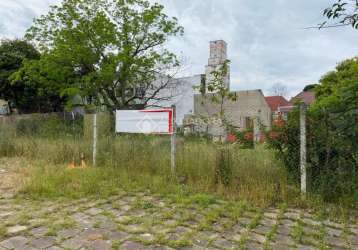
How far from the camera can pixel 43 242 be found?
2922 millimetres

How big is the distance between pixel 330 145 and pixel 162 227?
8.65 feet

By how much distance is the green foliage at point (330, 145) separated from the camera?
148 inches

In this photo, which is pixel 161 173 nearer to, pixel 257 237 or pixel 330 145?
pixel 257 237

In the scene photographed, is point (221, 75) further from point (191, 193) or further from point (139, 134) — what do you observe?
point (191, 193)

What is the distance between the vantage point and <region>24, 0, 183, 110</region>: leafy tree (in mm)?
17938

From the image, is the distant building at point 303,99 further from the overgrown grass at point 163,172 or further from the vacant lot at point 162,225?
the vacant lot at point 162,225

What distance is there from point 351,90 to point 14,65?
22.4m

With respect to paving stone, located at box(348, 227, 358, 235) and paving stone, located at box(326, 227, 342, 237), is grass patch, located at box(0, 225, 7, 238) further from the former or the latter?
paving stone, located at box(348, 227, 358, 235)

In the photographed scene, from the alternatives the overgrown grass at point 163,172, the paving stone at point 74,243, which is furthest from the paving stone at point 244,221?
the paving stone at point 74,243

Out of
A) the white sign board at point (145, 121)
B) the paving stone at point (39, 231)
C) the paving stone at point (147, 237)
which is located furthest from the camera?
the white sign board at point (145, 121)

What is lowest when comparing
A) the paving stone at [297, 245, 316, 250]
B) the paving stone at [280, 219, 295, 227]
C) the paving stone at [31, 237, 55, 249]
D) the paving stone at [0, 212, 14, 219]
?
the paving stone at [297, 245, 316, 250]

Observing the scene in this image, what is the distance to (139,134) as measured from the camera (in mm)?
6605

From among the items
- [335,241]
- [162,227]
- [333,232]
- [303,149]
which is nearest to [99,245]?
[162,227]

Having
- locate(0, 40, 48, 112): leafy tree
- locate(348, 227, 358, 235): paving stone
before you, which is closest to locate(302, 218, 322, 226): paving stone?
locate(348, 227, 358, 235): paving stone
